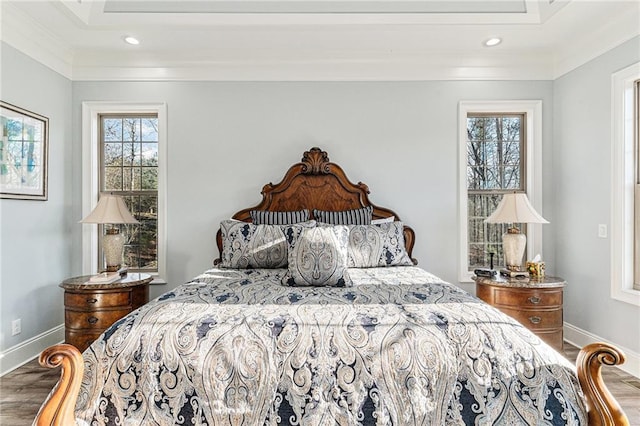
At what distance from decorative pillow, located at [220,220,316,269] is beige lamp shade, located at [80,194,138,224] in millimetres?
952

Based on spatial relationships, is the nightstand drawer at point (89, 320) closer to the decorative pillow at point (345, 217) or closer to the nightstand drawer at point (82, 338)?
the nightstand drawer at point (82, 338)

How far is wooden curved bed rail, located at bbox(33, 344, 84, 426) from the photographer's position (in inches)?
55.2

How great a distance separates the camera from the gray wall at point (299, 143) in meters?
3.63

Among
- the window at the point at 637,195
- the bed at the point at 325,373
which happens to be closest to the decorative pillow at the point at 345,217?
the bed at the point at 325,373

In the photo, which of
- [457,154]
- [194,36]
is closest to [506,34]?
[457,154]

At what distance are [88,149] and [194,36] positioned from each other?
60.8 inches

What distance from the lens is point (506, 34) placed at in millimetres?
3174

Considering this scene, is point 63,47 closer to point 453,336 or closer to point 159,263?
point 159,263

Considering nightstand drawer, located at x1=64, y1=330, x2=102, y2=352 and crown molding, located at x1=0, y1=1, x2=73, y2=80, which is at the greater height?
crown molding, located at x1=0, y1=1, x2=73, y2=80

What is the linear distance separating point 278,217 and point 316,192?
473 mm

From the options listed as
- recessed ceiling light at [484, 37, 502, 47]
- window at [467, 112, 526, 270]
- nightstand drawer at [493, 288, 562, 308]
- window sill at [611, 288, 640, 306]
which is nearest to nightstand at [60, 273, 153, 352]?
nightstand drawer at [493, 288, 562, 308]

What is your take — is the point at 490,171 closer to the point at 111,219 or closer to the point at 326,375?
the point at 326,375

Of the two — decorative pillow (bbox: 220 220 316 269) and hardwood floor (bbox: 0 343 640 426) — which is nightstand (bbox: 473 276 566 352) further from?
decorative pillow (bbox: 220 220 316 269)

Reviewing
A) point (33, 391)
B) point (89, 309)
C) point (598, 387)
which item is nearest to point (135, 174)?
point (89, 309)
